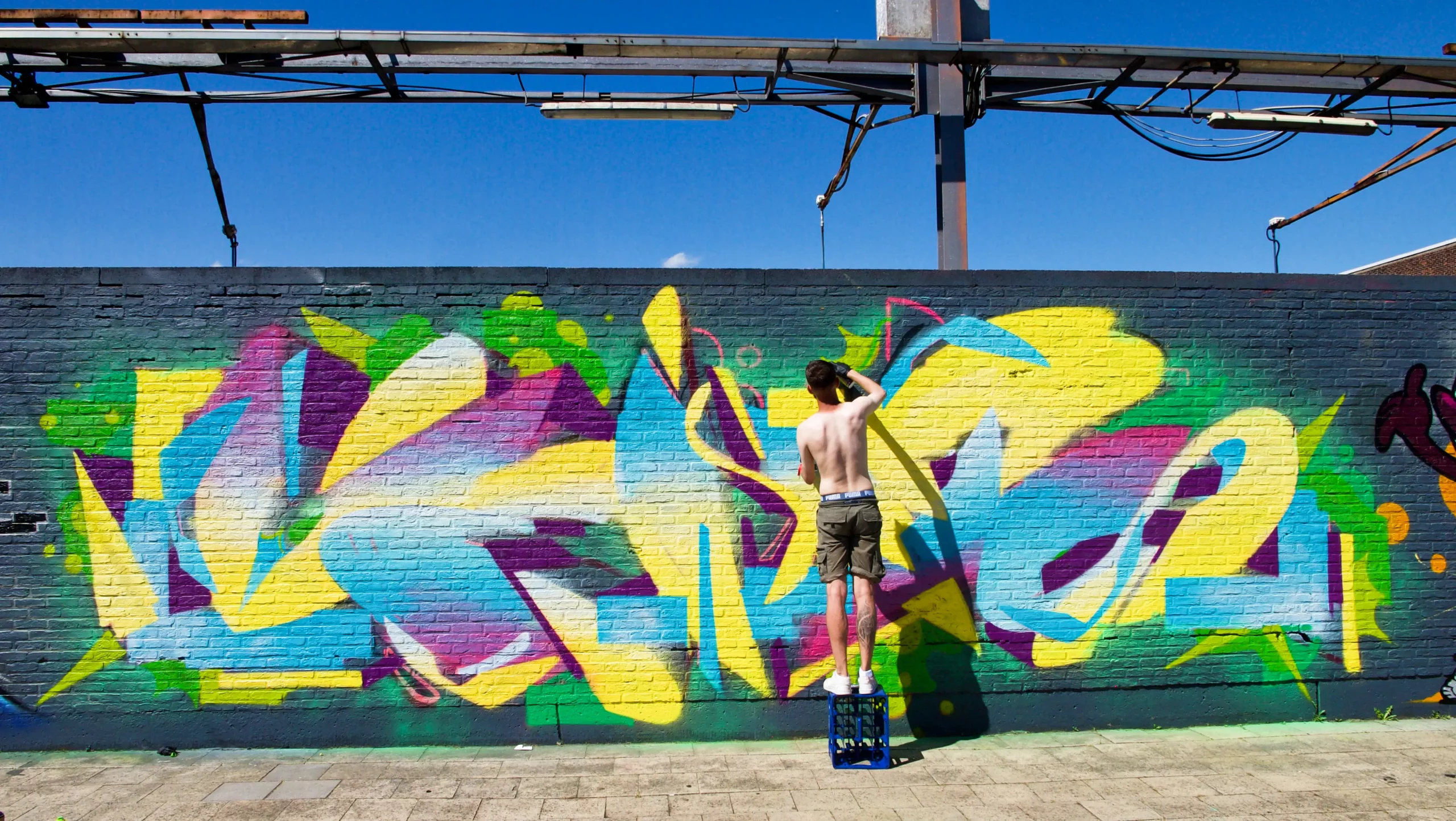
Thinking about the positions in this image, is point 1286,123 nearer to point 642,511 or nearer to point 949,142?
point 949,142

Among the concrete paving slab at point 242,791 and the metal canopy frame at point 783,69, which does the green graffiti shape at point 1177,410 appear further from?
the concrete paving slab at point 242,791

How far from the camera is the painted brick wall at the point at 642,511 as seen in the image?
4762 mm

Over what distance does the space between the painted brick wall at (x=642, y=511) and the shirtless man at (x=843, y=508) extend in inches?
12.7

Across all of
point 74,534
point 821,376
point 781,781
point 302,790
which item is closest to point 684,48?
point 821,376

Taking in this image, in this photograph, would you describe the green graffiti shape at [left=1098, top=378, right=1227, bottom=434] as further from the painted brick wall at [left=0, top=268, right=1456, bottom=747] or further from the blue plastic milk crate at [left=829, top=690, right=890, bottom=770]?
the blue plastic milk crate at [left=829, top=690, right=890, bottom=770]

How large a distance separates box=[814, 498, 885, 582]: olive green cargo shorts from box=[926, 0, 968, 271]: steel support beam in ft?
7.76

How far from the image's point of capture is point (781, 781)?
168 inches

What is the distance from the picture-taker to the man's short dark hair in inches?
180

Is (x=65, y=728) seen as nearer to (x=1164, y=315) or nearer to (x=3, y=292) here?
(x=3, y=292)

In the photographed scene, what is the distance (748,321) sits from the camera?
5.01 metres

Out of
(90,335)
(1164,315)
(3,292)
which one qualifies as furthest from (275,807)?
(1164,315)

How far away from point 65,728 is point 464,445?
103 inches

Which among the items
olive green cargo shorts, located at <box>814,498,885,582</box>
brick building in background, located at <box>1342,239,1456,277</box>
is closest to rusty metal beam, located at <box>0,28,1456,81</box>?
olive green cargo shorts, located at <box>814,498,885,582</box>

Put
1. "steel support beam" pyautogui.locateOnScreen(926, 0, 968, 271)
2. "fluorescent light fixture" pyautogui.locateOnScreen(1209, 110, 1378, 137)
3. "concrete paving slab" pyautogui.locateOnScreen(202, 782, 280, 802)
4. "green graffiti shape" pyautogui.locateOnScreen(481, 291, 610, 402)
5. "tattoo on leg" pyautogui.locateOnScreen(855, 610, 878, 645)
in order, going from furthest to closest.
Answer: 1. "steel support beam" pyautogui.locateOnScreen(926, 0, 968, 271)
2. "fluorescent light fixture" pyautogui.locateOnScreen(1209, 110, 1378, 137)
3. "green graffiti shape" pyautogui.locateOnScreen(481, 291, 610, 402)
4. "tattoo on leg" pyautogui.locateOnScreen(855, 610, 878, 645)
5. "concrete paving slab" pyautogui.locateOnScreen(202, 782, 280, 802)
